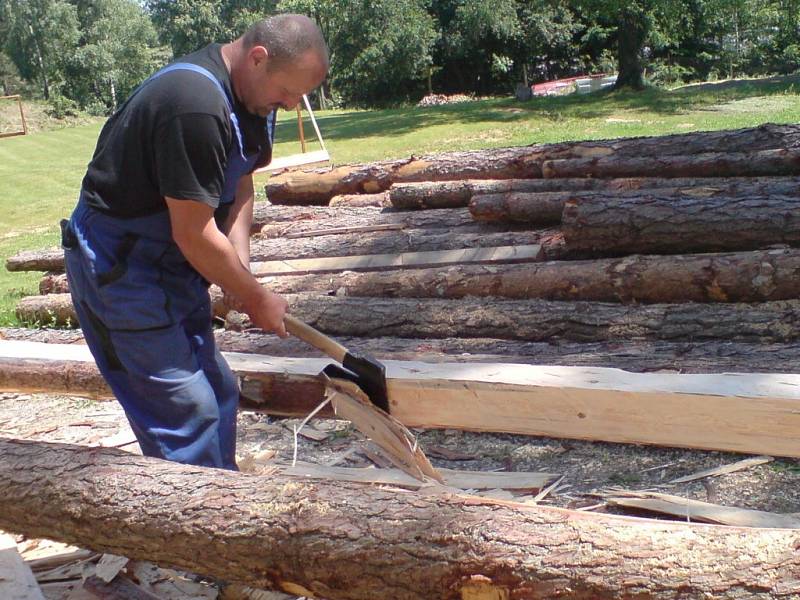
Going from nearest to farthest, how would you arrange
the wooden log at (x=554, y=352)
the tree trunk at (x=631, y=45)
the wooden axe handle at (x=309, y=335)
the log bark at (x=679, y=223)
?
the wooden axe handle at (x=309, y=335) < the wooden log at (x=554, y=352) < the log bark at (x=679, y=223) < the tree trunk at (x=631, y=45)

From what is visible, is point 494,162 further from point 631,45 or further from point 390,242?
point 631,45

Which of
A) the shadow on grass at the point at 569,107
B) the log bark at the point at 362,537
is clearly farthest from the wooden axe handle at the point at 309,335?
the shadow on grass at the point at 569,107

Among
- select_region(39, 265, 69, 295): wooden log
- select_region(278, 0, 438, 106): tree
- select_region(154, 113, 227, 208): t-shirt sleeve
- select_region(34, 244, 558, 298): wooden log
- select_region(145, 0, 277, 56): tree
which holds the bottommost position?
select_region(39, 265, 69, 295): wooden log

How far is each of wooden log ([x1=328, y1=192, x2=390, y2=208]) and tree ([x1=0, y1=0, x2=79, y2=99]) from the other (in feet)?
134

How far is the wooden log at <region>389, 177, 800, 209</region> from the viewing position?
Answer: 5699 mm

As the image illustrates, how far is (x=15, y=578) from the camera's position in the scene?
2.96 m

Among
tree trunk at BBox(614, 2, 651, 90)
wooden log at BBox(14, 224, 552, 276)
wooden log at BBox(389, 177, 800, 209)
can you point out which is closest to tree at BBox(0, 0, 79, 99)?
tree trunk at BBox(614, 2, 651, 90)

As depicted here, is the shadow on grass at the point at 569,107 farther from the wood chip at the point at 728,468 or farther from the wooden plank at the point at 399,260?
the wood chip at the point at 728,468

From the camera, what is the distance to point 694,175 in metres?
6.53

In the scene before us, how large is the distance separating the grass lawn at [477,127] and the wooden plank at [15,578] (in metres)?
6.60

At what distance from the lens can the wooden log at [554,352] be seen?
3.83 m

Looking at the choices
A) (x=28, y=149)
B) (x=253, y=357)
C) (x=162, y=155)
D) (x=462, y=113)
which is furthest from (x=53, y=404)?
(x=28, y=149)

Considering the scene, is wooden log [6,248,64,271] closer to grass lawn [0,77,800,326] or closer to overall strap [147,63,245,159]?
grass lawn [0,77,800,326]

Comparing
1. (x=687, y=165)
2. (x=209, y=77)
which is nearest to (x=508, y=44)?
(x=687, y=165)
